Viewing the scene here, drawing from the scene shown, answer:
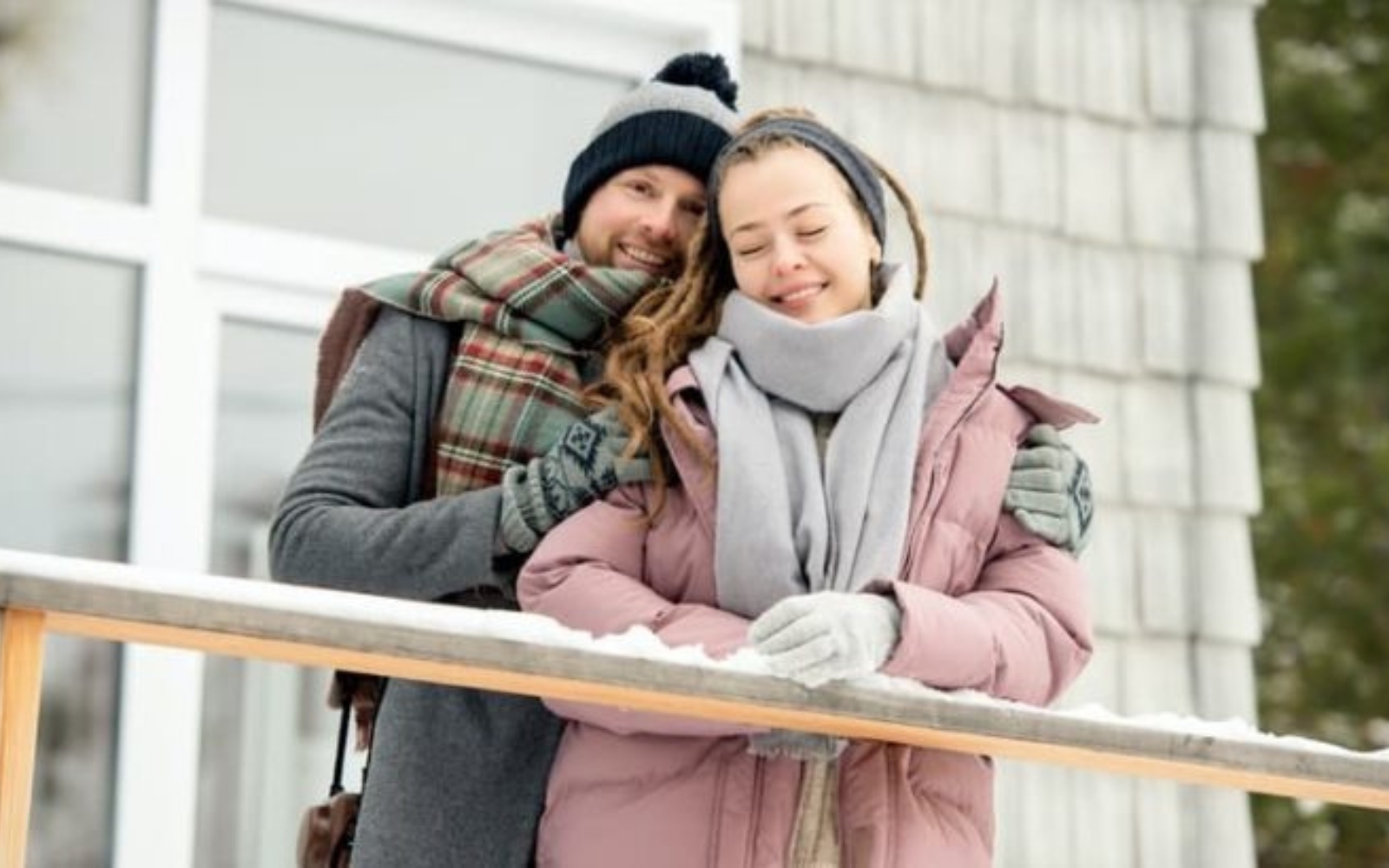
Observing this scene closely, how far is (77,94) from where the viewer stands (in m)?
5.27

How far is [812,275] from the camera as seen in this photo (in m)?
3.38

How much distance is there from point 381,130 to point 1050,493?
2443 mm

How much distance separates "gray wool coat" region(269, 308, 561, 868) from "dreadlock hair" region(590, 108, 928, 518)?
0.62 feet

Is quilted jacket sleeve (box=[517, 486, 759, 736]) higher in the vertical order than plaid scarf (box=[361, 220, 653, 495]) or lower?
lower

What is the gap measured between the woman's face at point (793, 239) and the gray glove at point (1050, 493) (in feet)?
0.81

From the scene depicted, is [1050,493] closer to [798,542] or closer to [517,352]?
[798,542]

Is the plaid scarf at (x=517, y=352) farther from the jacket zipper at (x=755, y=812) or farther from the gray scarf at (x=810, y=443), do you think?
the jacket zipper at (x=755, y=812)

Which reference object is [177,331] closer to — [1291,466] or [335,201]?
[335,201]

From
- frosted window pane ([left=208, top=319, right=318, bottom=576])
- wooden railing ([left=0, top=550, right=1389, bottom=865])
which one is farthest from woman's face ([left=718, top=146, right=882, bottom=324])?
frosted window pane ([left=208, top=319, right=318, bottom=576])

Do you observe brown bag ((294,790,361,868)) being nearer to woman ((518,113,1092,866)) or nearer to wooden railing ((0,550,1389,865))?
woman ((518,113,1092,866))

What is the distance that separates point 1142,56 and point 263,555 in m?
2.10

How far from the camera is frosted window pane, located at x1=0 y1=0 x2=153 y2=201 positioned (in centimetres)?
523

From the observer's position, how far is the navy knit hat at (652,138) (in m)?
3.60

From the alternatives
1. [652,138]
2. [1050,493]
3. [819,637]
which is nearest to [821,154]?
[652,138]
